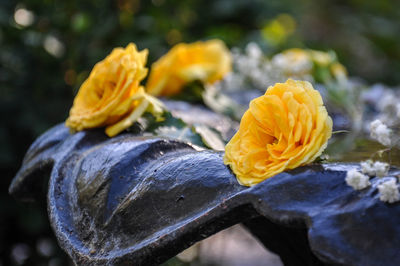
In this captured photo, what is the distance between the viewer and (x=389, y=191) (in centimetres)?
82

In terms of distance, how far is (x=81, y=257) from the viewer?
111 cm

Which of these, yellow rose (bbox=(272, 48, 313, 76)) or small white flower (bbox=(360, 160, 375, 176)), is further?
yellow rose (bbox=(272, 48, 313, 76))

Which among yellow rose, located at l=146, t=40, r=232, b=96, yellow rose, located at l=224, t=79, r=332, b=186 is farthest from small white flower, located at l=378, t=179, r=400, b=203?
yellow rose, located at l=146, t=40, r=232, b=96

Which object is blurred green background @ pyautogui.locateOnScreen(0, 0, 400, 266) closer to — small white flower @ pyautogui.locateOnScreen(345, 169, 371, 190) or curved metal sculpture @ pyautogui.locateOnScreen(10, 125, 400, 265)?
curved metal sculpture @ pyautogui.locateOnScreen(10, 125, 400, 265)

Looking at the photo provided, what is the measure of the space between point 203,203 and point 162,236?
0.31ft

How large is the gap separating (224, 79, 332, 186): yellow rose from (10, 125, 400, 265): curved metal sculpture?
3 cm

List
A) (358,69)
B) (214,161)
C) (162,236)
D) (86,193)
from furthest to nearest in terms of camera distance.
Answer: (358,69), (86,193), (214,161), (162,236)

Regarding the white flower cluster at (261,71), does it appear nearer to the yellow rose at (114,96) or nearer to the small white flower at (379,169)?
the yellow rose at (114,96)

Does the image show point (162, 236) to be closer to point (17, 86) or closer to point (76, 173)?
point (76, 173)

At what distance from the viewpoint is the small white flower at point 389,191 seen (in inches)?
32.2

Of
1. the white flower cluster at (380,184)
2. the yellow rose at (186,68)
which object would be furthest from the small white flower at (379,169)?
the yellow rose at (186,68)

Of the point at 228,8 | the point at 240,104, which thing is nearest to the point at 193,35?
the point at 228,8

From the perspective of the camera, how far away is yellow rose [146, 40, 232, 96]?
208cm

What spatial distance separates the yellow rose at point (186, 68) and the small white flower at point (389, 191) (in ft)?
4.29
